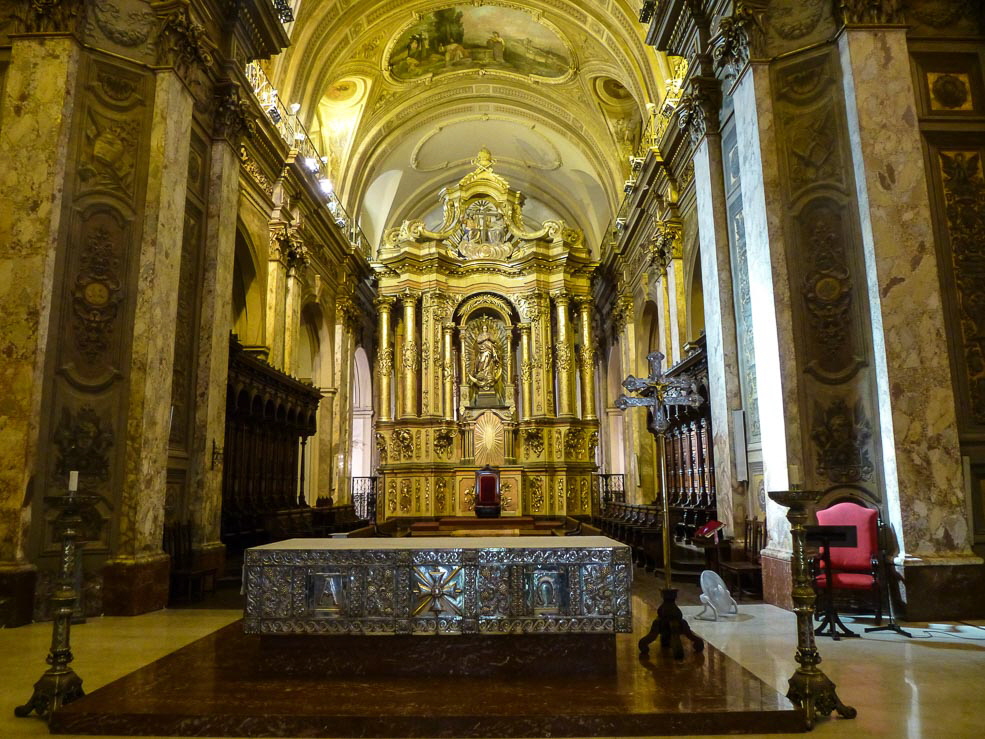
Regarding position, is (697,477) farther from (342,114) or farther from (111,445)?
(342,114)

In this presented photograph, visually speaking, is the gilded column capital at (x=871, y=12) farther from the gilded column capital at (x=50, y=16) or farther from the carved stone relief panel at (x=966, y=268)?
the gilded column capital at (x=50, y=16)

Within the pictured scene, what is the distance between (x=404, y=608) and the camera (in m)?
4.48

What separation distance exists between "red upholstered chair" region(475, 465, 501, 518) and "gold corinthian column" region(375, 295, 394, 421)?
314 cm

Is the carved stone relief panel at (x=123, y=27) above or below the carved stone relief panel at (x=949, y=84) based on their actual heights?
above

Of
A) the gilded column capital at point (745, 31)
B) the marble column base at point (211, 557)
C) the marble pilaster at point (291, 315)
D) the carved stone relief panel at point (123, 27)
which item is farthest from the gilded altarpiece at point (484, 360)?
the carved stone relief panel at point (123, 27)

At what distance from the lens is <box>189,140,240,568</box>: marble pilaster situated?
326 inches

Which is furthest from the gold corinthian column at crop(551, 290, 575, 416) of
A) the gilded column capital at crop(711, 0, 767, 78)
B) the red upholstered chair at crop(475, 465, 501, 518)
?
the gilded column capital at crop(711, 0, 767, 78)

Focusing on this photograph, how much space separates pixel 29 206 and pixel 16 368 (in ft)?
4.90

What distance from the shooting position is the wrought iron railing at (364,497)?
19767 millimetres

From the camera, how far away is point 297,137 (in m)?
13.9

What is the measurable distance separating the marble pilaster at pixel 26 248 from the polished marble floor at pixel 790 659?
0.93 m

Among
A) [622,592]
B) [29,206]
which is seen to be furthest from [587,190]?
[622,592]

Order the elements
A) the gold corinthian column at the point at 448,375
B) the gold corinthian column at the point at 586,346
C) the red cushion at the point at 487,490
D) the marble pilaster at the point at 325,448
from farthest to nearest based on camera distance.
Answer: the gold corinthian column at the point at 586,346
the gold corinthian column at the point at 448,375
the red cushion at the point at 487,490
the marble pilaster at the point at 325,448

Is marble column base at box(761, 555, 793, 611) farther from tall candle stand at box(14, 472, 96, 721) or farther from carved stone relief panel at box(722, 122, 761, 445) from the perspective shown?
tall candle stand at box(14, 472, 96, 721)
